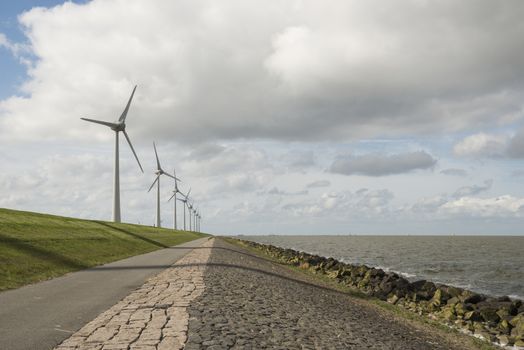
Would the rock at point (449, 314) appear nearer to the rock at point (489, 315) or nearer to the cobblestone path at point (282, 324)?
the rock at point (489, 315)

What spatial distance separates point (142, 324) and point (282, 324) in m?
3.54

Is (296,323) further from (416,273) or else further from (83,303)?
(416,273)

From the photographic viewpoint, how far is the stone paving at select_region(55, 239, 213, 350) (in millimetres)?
8672

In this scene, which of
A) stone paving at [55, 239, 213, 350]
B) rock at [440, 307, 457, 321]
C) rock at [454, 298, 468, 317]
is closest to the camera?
stone paving at [55, 239, 213, 350]

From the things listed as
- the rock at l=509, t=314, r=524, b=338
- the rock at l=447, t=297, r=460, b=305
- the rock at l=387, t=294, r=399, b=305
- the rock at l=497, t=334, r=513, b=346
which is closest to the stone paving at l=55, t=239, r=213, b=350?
the rock at l=497, t=334, r=513, b=346

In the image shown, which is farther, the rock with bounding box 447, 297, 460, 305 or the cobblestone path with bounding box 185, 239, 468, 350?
the rock with bounding box 447, 297, 460, 305

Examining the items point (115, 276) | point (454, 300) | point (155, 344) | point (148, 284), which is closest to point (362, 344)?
point (155, 344)

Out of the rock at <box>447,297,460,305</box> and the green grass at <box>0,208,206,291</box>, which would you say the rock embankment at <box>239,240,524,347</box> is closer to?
the rock at <box>447,297,460,305</box>

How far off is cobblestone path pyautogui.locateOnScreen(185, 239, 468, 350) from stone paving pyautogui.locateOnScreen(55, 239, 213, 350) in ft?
1.10

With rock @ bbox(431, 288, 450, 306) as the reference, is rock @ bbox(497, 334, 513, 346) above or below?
below

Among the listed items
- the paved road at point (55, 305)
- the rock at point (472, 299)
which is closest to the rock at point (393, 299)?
the rock at point (472, 299)

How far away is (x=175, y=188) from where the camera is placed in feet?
422

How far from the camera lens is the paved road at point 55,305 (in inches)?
360

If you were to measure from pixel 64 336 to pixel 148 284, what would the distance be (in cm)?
733
